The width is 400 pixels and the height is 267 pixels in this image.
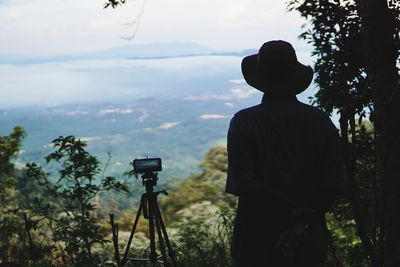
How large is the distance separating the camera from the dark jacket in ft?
5.94

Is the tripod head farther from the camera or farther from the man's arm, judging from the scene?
the man's arm

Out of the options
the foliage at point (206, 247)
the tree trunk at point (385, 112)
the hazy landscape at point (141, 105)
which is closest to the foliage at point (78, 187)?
the foliage at point (206, 247)

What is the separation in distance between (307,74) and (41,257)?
11.3 feet

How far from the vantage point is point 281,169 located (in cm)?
202

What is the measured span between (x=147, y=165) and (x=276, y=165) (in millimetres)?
1950

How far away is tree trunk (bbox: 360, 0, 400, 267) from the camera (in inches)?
96.7

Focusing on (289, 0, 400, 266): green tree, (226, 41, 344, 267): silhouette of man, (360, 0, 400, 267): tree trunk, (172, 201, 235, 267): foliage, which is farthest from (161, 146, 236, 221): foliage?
(226, 41, 344, 267): silhouette of man

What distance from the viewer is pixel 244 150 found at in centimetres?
199

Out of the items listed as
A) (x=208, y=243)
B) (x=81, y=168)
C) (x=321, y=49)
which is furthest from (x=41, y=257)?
(x=321, y=49)

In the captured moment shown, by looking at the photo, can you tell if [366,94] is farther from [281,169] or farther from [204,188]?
[204,188]

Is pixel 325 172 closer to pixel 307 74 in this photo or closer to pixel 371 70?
pixel 307 74

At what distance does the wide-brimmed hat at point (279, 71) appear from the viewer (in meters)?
2.07

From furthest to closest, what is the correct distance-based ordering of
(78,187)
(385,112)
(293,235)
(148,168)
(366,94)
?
(78,187), (366,94), (148,168), (385,112), (293,235)

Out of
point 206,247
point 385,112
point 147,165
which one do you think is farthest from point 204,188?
point 385,112
